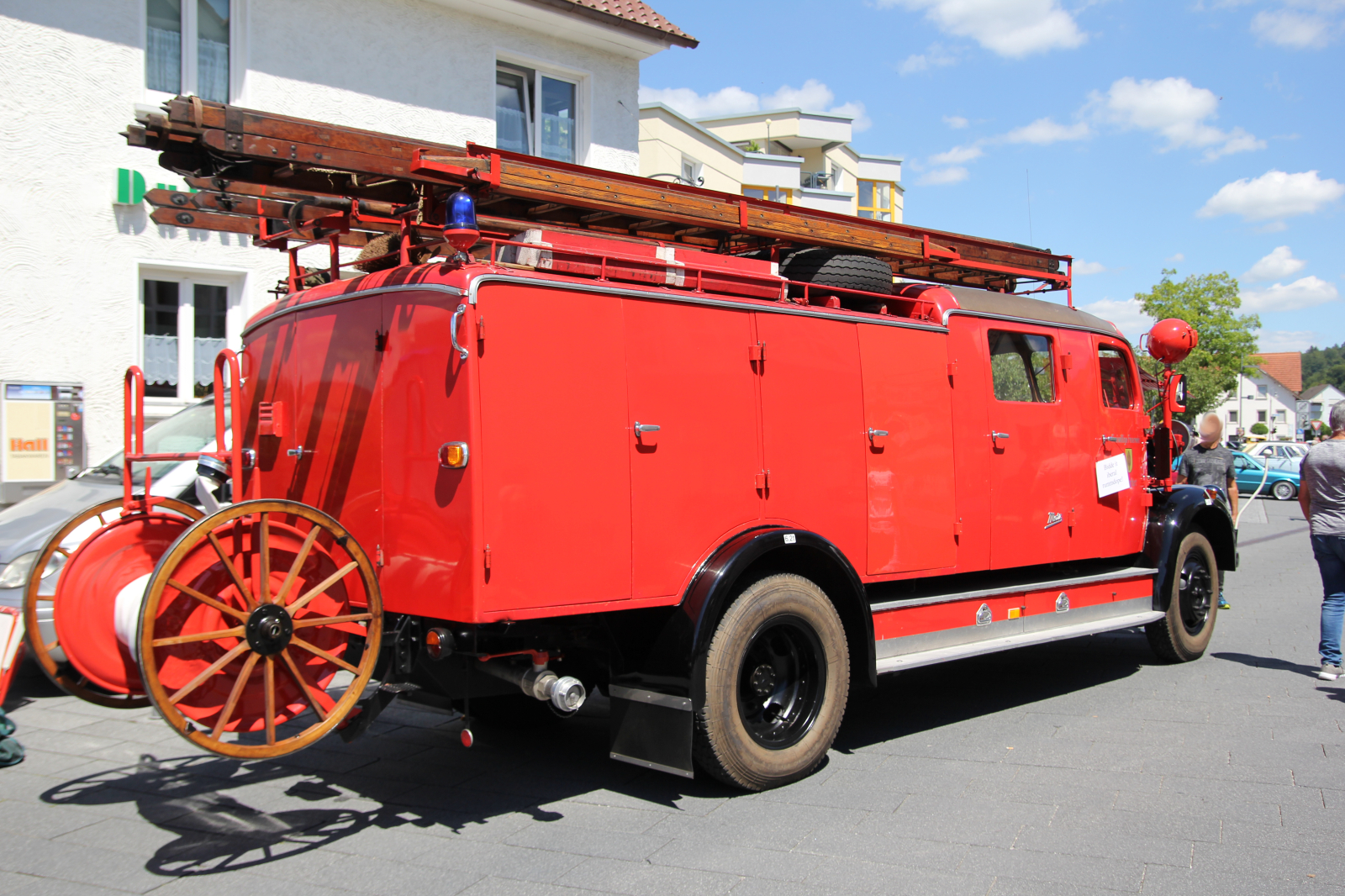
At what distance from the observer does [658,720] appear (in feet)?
14.6

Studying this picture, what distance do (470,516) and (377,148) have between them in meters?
1.67

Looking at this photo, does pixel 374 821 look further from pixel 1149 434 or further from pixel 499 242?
pixel 1149 434

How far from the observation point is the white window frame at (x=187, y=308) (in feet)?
34.1

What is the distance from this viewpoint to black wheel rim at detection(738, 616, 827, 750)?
194 inches

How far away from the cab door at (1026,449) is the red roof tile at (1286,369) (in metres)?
111

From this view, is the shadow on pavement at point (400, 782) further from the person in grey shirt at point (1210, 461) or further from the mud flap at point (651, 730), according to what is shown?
the person in grey shirt at point (1210, 461)

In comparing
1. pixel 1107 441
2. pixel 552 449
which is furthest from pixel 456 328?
pixel 1107 441

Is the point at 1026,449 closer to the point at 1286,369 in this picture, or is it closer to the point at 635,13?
the point at 635,13

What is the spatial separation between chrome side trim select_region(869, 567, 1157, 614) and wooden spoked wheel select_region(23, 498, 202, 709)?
138 inches

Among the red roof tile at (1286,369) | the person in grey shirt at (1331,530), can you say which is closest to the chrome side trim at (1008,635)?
the person in grey shirt at (1331,530)

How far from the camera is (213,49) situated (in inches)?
428

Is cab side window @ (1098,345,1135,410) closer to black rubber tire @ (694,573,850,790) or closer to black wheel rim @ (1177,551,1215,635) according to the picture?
black wheel rim @ (1177,551,1215,635)

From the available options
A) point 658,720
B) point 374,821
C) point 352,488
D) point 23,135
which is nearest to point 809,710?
point 658,720

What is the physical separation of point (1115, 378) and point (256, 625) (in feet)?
20.7
